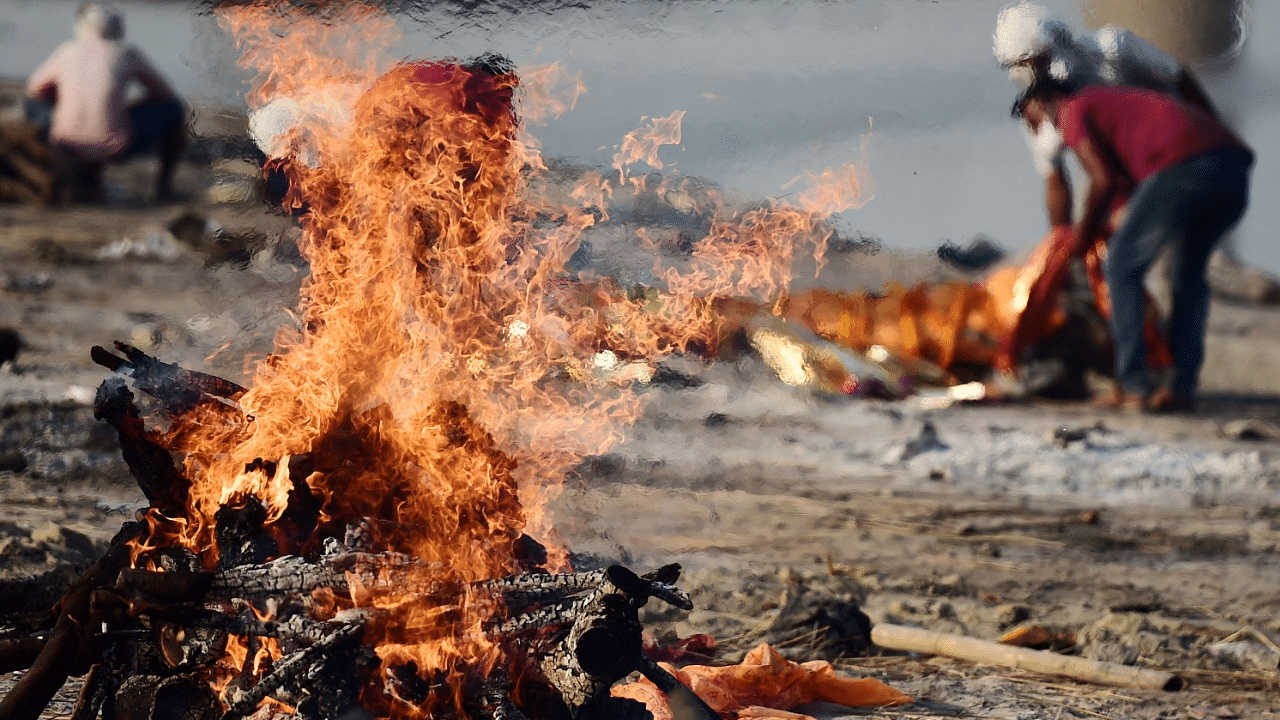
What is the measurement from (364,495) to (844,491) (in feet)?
14.5

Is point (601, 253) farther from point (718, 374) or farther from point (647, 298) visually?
point (718, 374)

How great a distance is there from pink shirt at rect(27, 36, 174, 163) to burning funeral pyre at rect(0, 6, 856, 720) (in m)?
4.06

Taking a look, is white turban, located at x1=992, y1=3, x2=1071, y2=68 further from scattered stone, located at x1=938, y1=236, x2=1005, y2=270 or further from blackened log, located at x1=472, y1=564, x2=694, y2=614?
blackened log, located at x1=472, y1=564, x2=694, y2=614

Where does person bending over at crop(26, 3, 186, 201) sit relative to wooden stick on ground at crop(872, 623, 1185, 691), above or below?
above

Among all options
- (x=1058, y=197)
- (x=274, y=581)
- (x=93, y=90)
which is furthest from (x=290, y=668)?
(x=93, y=90)

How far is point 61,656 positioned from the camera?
2701 mm

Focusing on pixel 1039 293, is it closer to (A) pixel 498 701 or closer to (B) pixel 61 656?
(A) pixel 498 701

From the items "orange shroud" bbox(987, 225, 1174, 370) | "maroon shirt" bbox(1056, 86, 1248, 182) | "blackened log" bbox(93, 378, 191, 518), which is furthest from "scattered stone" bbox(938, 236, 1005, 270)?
"blackened log" bbox(93, 378, 191, 518)

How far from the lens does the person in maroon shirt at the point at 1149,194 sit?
7.35 metres

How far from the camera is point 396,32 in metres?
4.65

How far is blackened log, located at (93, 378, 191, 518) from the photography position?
307cm

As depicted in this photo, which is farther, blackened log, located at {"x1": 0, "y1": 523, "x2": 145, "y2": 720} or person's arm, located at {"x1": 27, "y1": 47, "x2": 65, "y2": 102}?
person's arm, located at {"x1": 27, "y1": 47, "x2": 65, "y2": 102}

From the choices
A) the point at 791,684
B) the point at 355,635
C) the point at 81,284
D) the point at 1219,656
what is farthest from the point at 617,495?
the point at 81,284

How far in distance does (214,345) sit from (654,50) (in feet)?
12.7
